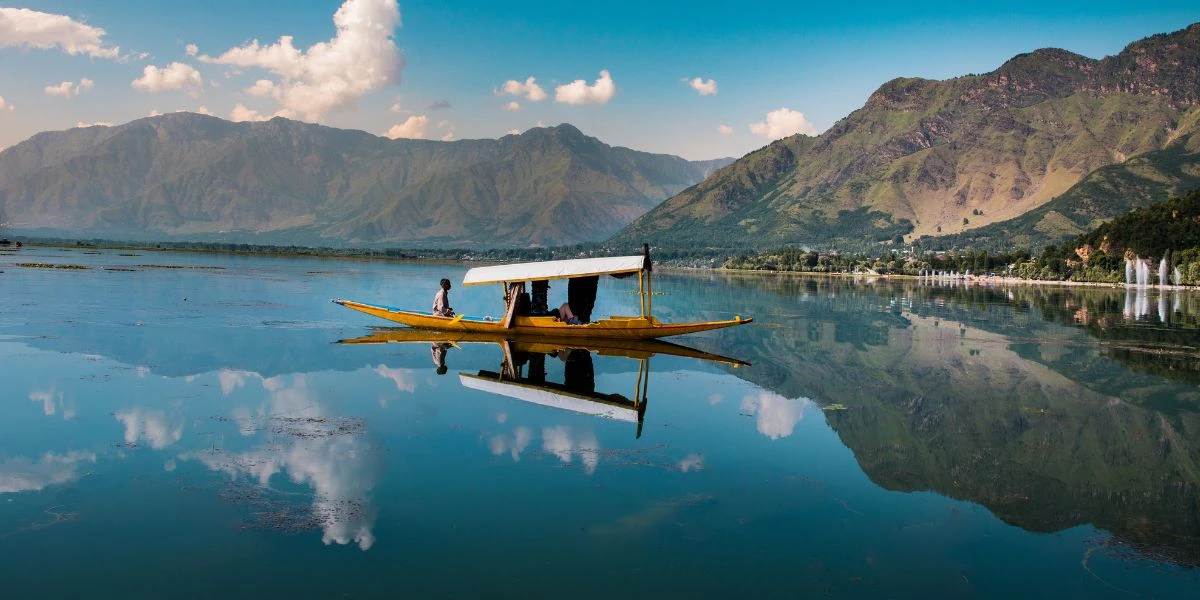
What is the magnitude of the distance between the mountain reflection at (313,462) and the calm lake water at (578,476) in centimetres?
8

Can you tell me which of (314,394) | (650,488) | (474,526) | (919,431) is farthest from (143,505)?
(919,431)

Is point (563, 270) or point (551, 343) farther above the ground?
point (563, 270)

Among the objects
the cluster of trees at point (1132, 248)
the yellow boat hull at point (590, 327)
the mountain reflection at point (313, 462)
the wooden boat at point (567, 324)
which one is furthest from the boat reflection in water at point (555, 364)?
the cluster of trees at point (1132, 248)

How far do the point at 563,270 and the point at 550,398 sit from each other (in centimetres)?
1366

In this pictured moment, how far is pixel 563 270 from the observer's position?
36219mm

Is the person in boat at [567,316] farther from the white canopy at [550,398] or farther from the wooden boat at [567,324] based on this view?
the white canopy at [550,398]

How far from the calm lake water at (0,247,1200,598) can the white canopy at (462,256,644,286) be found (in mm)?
3932

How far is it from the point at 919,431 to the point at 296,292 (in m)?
55.4

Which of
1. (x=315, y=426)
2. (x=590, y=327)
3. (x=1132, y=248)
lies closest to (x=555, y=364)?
(x=590, y=327)

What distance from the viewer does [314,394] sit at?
897 inches

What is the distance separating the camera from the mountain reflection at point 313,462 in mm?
12641

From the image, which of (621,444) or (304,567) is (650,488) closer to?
Answer: (621,444)

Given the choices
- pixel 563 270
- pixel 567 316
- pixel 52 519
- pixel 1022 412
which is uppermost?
pixel 563 270

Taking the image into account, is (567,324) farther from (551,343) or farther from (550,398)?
(550,398)
